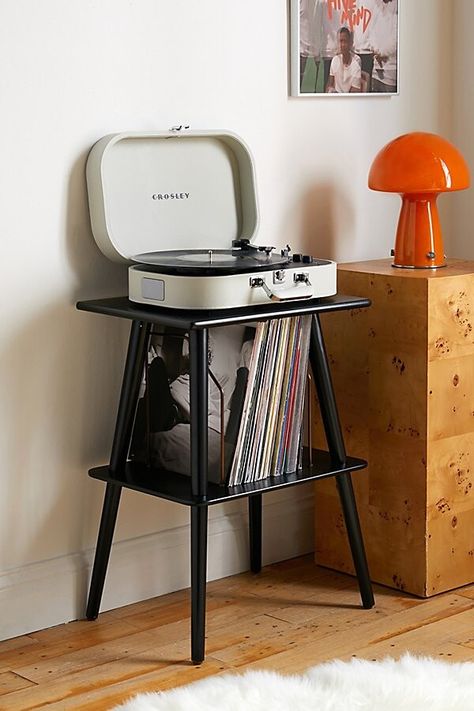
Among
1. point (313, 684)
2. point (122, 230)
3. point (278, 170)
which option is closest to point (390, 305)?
point (278, 170)

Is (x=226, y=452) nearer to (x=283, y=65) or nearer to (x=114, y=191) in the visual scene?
(x=114, y=191)

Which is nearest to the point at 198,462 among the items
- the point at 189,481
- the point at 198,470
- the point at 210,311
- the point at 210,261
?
the point at 198,470

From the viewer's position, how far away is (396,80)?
299cm

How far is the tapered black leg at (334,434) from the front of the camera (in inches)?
97.4

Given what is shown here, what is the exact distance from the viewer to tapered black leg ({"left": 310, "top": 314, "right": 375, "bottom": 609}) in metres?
2.47

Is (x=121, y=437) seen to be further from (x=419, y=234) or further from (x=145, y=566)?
(x=419, y=234)

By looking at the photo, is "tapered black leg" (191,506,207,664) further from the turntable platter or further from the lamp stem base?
the lamp stem base

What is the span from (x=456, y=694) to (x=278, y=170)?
1312 mm

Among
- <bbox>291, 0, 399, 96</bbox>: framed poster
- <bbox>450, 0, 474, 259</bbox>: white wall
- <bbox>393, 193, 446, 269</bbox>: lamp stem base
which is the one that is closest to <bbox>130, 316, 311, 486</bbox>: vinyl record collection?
<bbox>393, 193, 446, 269</bbox>: lamp stem base

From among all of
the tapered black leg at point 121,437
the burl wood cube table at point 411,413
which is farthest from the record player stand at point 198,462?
the burl wood cube table at point 411,413

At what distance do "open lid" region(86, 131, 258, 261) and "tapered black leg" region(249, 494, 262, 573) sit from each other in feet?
2.06

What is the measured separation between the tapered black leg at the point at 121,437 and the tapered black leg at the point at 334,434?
36 cm

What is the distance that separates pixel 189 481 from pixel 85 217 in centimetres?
60

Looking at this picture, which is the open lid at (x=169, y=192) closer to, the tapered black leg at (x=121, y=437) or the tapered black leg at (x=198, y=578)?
the tapered black leg at (x=121, y=437)
